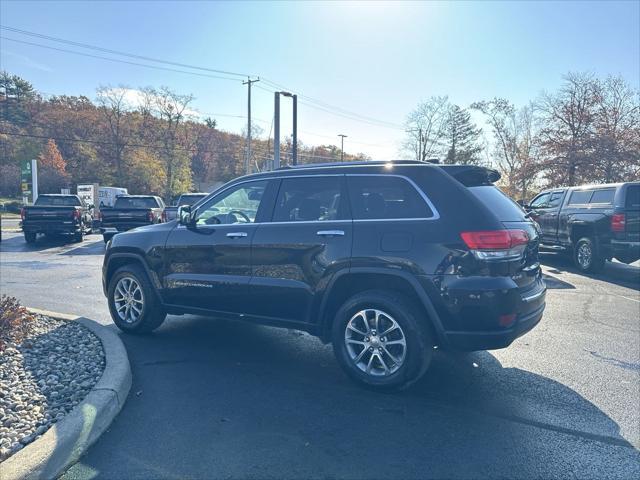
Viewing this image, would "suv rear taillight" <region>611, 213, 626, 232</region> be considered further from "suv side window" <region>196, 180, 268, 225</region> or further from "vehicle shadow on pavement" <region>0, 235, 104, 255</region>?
"vehicle shadow on pavement" <region>0, 235, 104, 255</region>

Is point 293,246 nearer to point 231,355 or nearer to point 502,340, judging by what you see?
point 231,355

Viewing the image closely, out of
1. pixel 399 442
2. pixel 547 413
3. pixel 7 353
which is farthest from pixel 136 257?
pixel 547 413

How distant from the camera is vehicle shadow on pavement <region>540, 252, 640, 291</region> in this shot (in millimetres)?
9841

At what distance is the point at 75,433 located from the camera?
118 inches

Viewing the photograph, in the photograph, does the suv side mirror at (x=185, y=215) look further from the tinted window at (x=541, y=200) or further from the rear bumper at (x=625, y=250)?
the tinted window at (x=541, y=200)

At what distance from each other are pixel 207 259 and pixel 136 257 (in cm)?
111

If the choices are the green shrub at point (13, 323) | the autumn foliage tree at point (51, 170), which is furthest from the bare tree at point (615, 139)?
the autumn foliage tree at point (51, 170)

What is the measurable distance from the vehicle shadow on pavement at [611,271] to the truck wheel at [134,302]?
8.89m

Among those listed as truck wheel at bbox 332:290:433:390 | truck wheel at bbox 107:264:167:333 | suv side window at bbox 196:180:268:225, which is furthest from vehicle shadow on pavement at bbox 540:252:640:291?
truck wheel at bbox 107:264:167:333

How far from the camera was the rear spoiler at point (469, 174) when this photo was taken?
13.1ft

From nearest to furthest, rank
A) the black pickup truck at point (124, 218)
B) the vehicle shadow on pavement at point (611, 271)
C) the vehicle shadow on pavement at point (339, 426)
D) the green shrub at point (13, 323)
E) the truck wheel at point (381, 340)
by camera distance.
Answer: the vehicle shadow on pavement at point (339, 426) → the truck wheel at point (381, 340) → the green shrub at point (13, 323) → the vehicle shadow on pavement at point (611, 271) → the black pickup truck at point (124, 218)

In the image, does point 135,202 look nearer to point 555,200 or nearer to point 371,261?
point 555,200

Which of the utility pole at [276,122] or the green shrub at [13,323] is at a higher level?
the utility pole at [276,122]

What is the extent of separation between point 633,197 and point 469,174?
766cm
